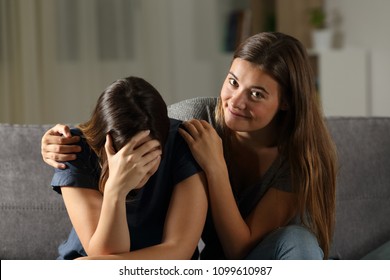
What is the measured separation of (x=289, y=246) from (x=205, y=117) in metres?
0.50

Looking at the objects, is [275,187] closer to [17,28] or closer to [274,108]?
[274,108]

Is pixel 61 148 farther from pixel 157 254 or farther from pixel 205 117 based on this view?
pixel 205 117

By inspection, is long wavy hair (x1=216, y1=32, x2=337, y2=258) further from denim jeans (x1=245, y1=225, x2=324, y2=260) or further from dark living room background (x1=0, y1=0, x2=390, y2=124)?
dark living room background (x1=0, y1=0, x2=390, y2=124)

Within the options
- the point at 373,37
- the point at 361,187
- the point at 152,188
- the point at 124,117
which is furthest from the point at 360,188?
the point at 373,37

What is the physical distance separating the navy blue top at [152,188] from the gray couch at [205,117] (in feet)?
0.90

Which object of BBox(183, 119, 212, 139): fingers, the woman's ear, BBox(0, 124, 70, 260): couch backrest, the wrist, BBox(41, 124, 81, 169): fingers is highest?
the woman's ear

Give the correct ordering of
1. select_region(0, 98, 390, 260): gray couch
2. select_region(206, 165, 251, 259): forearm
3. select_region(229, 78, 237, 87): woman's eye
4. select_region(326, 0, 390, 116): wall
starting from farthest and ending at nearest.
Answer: select_region(326, 0, 390, 116): wall → select_region(0, 98, 390, 260): gray couch → select_region(229, 78, 237, 87): woman's eye → select_region(206, 165, 251, 259): forearm

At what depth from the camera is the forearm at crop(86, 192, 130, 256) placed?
159 centimetres

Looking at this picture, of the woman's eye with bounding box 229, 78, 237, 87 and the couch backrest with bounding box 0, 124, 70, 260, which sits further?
the couch backrest with bounding box 0, 124, 70, 260

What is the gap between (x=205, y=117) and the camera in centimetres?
201

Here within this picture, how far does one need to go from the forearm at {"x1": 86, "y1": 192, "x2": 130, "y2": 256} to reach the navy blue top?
0.43 ft

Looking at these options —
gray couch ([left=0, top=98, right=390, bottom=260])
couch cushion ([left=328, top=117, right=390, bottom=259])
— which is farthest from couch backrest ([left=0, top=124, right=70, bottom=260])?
couch cushion ([left=328, top=117, right=390, bottom=259])
